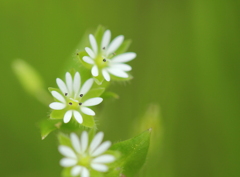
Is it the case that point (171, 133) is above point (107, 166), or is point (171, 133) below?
above

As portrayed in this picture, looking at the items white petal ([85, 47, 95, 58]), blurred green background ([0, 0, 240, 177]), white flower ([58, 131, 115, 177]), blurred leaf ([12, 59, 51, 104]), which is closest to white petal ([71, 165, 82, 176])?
white flower ([58, 131, 115, 177])

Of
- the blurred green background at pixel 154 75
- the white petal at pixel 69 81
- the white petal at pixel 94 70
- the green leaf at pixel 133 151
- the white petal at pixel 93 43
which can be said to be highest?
the blurred green background at pixel 154 75

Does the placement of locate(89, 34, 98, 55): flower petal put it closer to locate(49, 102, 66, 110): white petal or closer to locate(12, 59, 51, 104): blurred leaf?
locate(49, 102, 66, 110): white petal

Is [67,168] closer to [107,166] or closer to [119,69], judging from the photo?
[107,166]

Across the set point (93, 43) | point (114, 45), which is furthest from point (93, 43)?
point (114, 45)

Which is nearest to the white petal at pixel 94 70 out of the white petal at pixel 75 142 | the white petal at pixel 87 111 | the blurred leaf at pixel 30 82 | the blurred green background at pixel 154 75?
the white petal at pixel 87 111

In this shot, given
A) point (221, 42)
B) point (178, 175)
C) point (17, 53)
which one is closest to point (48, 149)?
point (17, 53)

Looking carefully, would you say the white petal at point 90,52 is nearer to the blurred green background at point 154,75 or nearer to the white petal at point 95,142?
the white petal at point 95,142

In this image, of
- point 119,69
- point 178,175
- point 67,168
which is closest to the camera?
point 67,168
